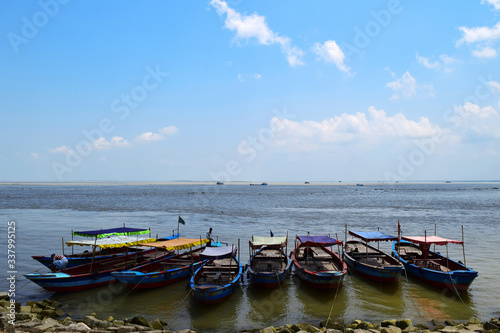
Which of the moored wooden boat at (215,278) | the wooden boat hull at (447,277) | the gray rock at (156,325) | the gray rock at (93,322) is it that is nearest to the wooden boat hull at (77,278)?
the gray rock at (93,322)

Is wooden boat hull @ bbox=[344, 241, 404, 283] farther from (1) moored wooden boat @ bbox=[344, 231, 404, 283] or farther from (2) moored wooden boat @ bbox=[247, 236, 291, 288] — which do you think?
(2) moored wooden boat @ bbox=[247, 236, 291, 288]

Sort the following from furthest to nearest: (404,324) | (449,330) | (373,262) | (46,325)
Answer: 1. (373,262)
2. (404,324)
3. (449,330)
4. (46,325)

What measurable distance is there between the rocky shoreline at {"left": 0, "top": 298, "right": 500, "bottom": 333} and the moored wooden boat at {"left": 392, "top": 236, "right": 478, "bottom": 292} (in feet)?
9.97

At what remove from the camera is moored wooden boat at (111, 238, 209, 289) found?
1575cm

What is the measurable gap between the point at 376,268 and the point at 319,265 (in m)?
3.15

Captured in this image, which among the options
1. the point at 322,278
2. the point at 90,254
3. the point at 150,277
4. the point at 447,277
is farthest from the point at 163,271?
the point at 447,277

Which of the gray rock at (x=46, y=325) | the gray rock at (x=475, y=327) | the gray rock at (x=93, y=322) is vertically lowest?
the gray rock at (x=93, y=322)

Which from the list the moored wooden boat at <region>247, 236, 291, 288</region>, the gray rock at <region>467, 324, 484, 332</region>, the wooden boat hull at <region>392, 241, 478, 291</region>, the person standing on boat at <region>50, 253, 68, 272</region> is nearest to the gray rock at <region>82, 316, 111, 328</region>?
the person standing on boat at <region>50, 253, 68, 272</region>

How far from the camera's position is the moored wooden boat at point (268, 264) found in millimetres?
15992

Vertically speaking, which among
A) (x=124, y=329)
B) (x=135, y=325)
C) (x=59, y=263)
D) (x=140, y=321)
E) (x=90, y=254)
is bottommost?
(x=140, y=321)

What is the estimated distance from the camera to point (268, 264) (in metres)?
17.9

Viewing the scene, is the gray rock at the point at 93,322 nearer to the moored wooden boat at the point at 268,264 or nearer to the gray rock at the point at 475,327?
the moored wooden boat at the point at 268,264

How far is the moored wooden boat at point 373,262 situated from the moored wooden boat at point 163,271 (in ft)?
31.4

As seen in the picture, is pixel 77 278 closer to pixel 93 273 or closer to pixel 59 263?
pixel 93 273
